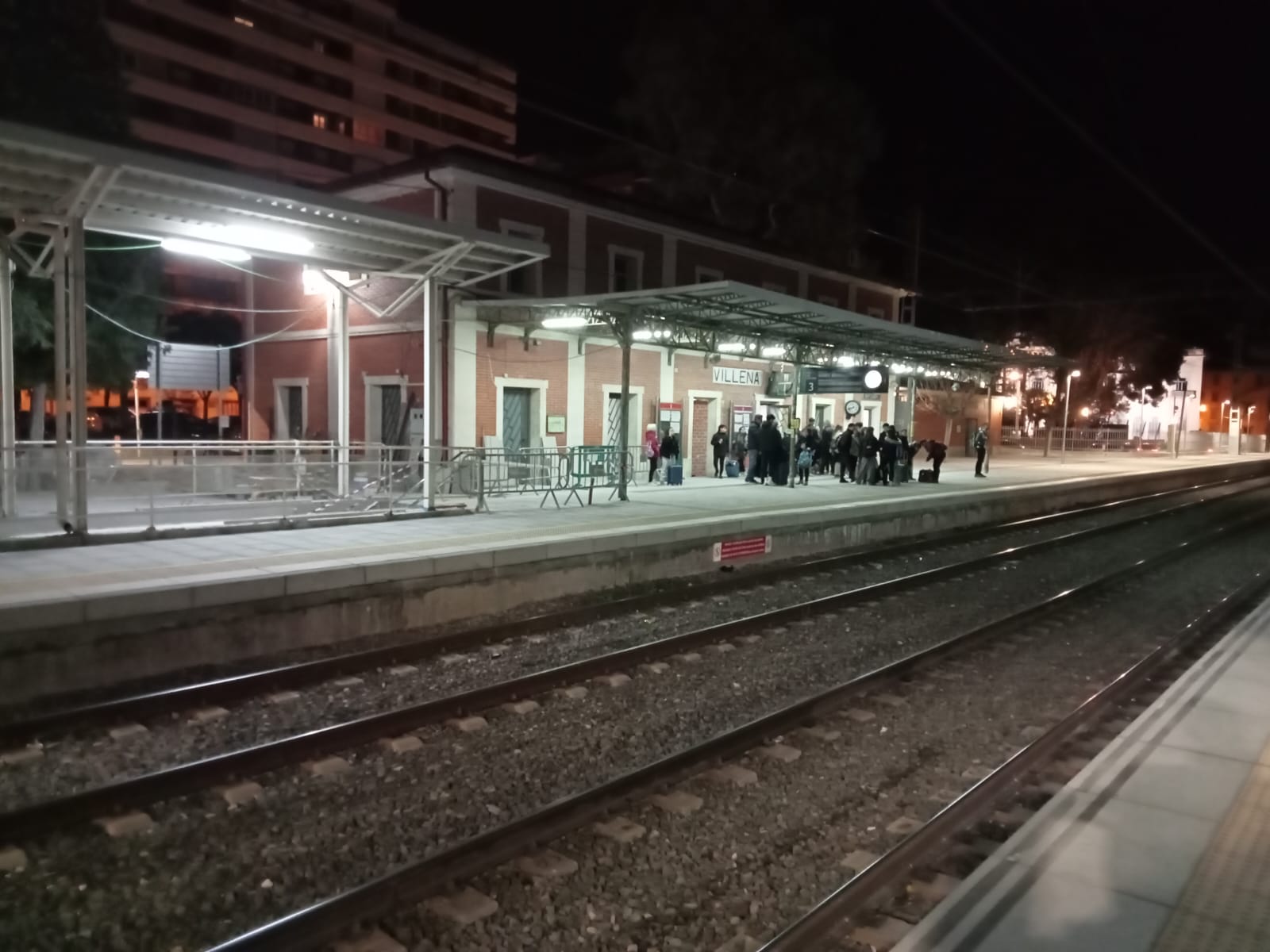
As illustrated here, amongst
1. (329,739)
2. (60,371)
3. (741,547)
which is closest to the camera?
(329,739)

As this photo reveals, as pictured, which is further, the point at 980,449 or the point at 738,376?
the point at 980,449

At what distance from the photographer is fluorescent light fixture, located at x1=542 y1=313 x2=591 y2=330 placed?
1803 centimetres

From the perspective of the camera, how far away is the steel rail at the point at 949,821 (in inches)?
157

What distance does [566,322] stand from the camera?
1856 centimetres

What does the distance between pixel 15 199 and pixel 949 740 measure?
1148 centimetres

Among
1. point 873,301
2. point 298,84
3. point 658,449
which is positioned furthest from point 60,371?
point 298,84

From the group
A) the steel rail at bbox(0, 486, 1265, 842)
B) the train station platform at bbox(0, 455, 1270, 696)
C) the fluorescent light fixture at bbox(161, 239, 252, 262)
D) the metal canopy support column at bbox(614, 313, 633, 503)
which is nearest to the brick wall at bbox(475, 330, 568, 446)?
the train station platform at bbox(0, 455, 1270, 696)

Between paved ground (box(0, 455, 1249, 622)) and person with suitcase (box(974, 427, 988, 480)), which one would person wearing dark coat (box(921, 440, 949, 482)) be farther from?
paved ground (box(0, 455, 1249, 622))

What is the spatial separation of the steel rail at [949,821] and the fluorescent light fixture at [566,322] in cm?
1186

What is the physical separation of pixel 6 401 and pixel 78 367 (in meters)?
1.92

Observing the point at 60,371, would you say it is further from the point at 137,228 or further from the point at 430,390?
the point at 430,390

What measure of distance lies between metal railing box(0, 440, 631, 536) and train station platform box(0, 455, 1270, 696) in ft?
2.26

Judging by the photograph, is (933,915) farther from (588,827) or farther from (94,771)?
(94,771)

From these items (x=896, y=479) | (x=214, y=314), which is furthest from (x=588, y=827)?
(x=214, y=314)
